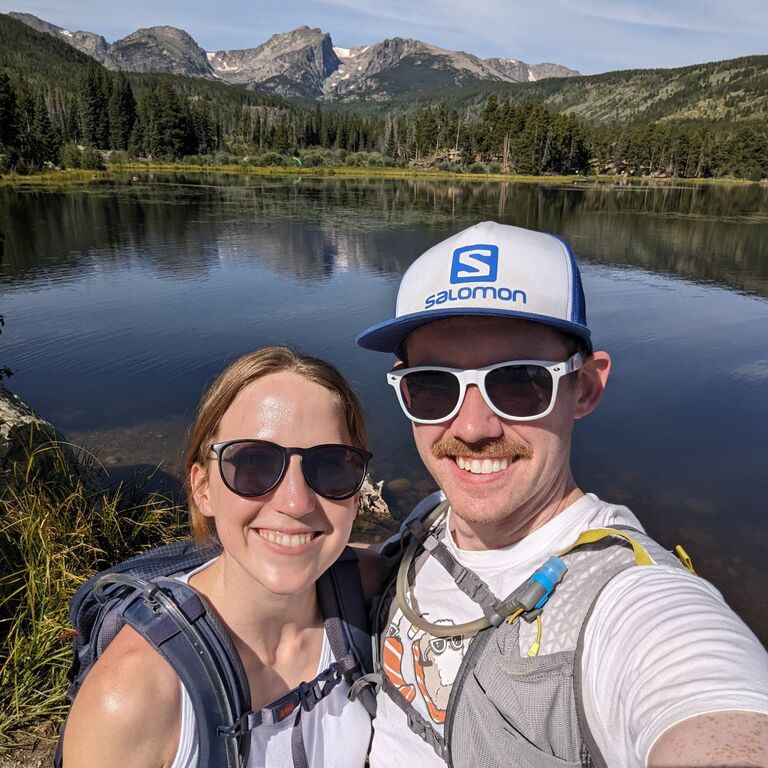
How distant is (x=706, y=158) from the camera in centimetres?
10544

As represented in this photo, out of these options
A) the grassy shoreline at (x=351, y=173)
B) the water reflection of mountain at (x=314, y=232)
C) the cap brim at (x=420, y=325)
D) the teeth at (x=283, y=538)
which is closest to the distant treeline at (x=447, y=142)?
the grassy shoreline at (x=351, y=173)

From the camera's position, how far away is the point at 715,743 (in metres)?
1.15

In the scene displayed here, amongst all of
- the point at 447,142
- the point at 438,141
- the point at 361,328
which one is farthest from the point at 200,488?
the point at 447,142

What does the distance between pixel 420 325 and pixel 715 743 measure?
159 cm

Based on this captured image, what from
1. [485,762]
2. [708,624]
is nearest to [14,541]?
[485,762]

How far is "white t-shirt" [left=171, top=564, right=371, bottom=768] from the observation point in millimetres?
1849

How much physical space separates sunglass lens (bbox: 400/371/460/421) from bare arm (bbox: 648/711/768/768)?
1.23 m

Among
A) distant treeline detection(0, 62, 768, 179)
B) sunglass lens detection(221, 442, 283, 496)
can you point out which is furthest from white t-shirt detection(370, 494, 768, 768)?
distant treeline detection(0, 62, 768, 179)

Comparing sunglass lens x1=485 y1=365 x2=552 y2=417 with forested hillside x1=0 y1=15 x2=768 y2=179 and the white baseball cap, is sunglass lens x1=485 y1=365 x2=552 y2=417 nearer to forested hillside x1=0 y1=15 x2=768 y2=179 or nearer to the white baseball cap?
the white baseball cap

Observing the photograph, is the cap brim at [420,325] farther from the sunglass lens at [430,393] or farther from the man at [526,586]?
the sunglass lens at [430,393]

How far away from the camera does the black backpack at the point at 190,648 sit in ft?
5.31

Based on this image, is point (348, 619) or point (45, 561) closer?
point (348, 619)

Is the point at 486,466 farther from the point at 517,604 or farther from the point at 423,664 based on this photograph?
the point at 423,664

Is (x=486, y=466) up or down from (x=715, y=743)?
up
